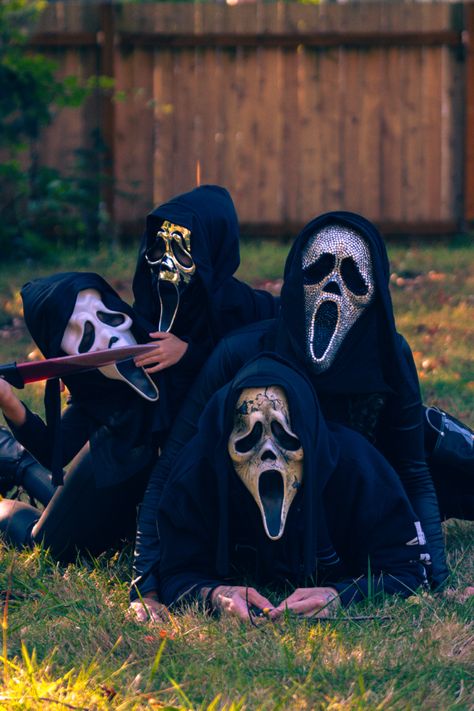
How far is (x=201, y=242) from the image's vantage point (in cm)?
431

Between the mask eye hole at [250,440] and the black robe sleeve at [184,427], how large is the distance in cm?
43

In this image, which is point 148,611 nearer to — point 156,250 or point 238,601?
point 238,601

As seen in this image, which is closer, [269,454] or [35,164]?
[269,454]

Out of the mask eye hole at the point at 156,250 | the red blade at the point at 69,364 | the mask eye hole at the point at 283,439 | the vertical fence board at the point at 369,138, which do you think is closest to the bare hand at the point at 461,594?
the mask eye hole at the point at 283,439

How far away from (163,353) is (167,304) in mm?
230

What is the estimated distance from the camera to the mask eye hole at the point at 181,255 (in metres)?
4.29

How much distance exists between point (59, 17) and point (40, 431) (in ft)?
23.3

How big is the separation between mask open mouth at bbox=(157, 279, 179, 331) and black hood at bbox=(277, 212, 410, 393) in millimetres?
417

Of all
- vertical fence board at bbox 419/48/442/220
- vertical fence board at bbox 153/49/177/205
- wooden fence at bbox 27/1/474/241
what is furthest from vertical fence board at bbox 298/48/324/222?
vertical fence board at bbox 153/49/177/205

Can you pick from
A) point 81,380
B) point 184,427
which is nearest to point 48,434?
point 81,380

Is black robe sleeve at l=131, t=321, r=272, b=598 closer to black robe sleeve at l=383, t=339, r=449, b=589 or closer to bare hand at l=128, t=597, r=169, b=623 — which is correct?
bare hand at l=128, t=597, r=169, b=623

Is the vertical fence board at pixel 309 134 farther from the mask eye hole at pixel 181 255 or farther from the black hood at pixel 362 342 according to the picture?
the black hood at pixel 362 342

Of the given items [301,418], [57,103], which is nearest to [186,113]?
[57,103]

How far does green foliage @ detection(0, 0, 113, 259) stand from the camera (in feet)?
31.1
